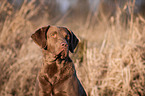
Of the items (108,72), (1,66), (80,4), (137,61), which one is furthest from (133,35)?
(80,4)

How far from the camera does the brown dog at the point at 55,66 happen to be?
2.01m

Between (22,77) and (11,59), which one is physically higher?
(11,59)

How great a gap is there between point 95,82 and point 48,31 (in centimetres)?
191

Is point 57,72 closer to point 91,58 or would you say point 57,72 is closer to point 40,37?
point 40,37

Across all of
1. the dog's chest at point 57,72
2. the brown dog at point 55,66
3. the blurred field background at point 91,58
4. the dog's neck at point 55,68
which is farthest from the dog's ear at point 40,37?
the blurred field background at point 91,58

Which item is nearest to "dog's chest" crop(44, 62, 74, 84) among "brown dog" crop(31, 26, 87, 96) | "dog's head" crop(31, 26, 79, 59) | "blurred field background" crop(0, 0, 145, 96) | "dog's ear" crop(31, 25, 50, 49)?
"brown dog" crop(31, 26, 87, 96)

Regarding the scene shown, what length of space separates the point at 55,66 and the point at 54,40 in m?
0.35

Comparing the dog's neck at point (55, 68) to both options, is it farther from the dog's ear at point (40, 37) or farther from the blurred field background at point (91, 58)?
the blurred field background at point (91, 58)

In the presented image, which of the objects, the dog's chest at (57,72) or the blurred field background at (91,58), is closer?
the dog's chest at (57,72)

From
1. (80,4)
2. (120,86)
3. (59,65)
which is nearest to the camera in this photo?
(59,65)

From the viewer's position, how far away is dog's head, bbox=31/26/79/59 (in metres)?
2.00

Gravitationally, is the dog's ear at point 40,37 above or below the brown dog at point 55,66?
above

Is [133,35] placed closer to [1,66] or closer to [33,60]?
[33,60]

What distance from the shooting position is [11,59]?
3.69m
